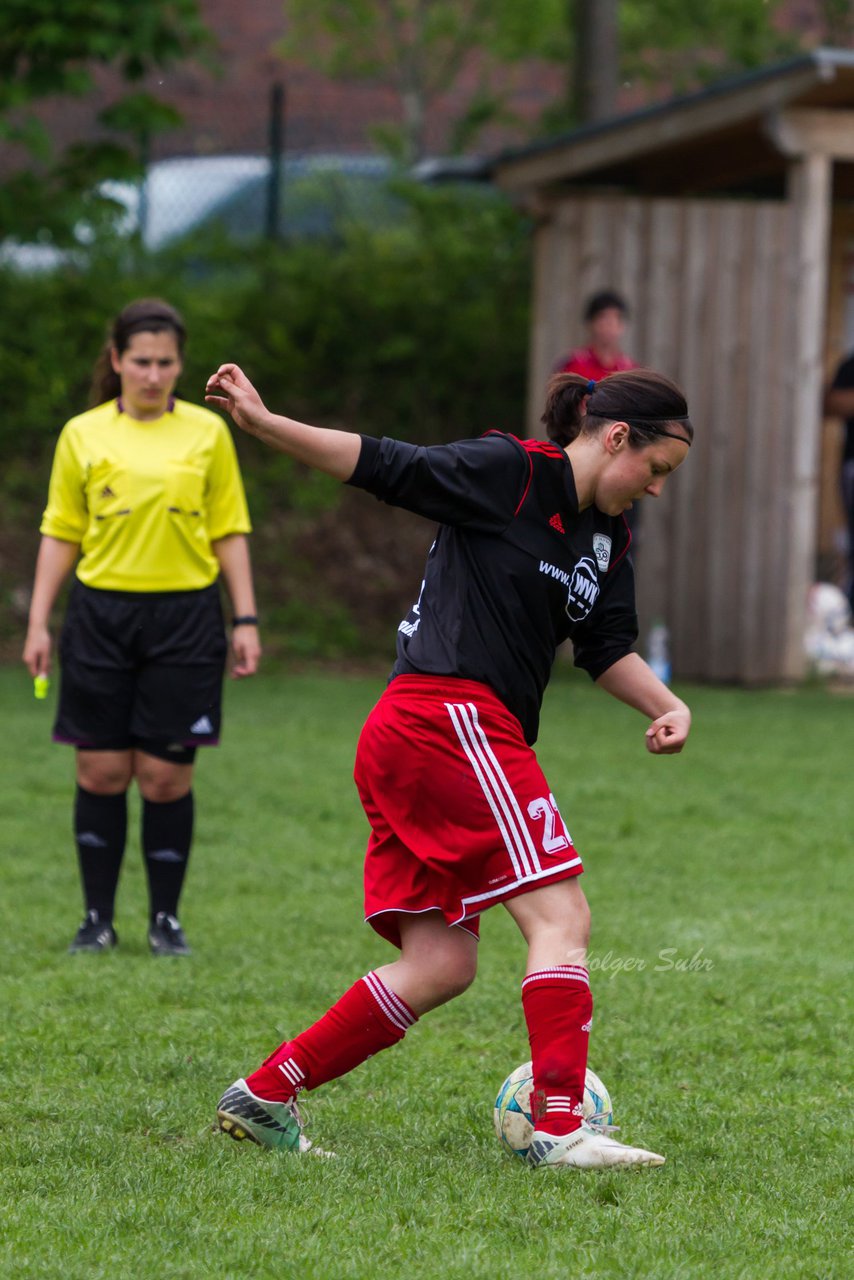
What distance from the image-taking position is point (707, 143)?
13.0 metres

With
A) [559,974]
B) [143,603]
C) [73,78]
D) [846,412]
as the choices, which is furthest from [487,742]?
[73,78]

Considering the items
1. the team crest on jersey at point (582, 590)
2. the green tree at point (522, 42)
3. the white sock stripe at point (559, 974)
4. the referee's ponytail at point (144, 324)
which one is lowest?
the white sock stripe at point (559, 974)

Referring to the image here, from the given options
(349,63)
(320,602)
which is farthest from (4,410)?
(349,63)

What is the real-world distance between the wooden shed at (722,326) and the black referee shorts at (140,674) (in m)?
6.97

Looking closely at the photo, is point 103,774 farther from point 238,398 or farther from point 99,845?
point 238,398

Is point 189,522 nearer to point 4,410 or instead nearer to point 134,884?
point 134,884

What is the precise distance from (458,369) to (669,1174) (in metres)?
11.8

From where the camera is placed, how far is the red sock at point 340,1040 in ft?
12.3

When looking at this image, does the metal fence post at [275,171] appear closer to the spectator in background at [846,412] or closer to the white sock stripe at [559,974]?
the spectator in background at [846,412]

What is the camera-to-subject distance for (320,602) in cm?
1383

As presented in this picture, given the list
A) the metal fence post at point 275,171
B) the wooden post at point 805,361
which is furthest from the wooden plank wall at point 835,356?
the metal fence post at point 275,171

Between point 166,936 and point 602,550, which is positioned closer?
point 602,550

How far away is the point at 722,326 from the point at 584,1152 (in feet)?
30.2

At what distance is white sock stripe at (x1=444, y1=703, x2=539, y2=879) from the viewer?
143 inches
